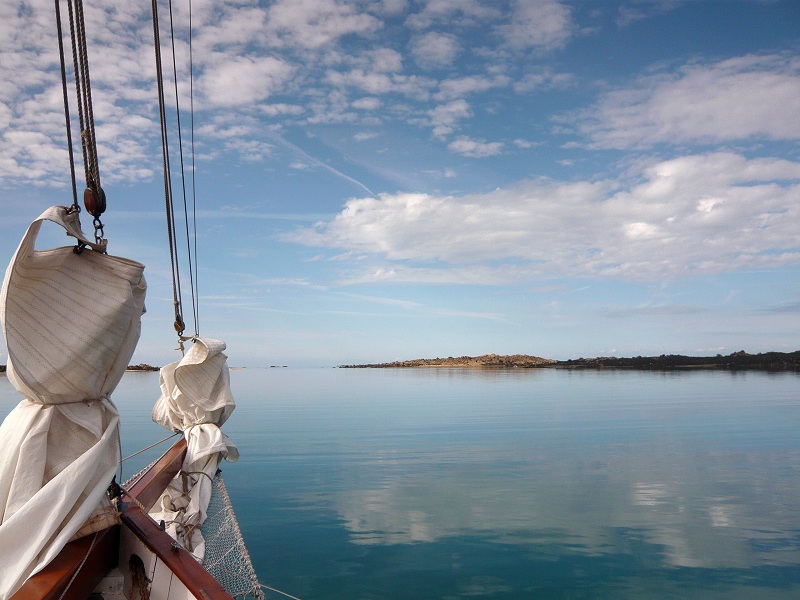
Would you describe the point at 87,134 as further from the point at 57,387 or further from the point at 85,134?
the point at 57,387

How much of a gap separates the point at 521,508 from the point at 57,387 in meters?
8.14

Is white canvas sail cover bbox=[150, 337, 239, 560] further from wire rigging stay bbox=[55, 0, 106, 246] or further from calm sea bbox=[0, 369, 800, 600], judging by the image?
wire rigging stay bbox=[55, 0, 106, 246]

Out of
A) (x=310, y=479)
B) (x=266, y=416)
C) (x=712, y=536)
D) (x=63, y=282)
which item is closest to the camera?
(x=63, y=282)

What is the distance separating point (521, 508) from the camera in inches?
370

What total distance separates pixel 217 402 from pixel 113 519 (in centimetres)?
569

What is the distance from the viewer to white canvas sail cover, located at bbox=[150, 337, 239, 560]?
284 inches

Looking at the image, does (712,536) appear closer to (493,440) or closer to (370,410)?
(493,440)

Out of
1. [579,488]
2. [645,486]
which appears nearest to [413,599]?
[579,488]

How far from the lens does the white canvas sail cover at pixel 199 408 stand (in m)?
7.21

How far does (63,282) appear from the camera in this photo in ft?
10.5

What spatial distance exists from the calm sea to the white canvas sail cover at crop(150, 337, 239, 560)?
136 cm

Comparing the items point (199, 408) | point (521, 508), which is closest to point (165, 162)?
point (199, 408)

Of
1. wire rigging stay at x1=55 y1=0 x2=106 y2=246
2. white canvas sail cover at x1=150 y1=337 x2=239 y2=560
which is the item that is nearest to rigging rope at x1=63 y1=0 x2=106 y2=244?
wire rigging stay at x1=55 y1=0 x2=106 y2=246

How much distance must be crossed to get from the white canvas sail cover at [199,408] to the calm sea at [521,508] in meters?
1.36
